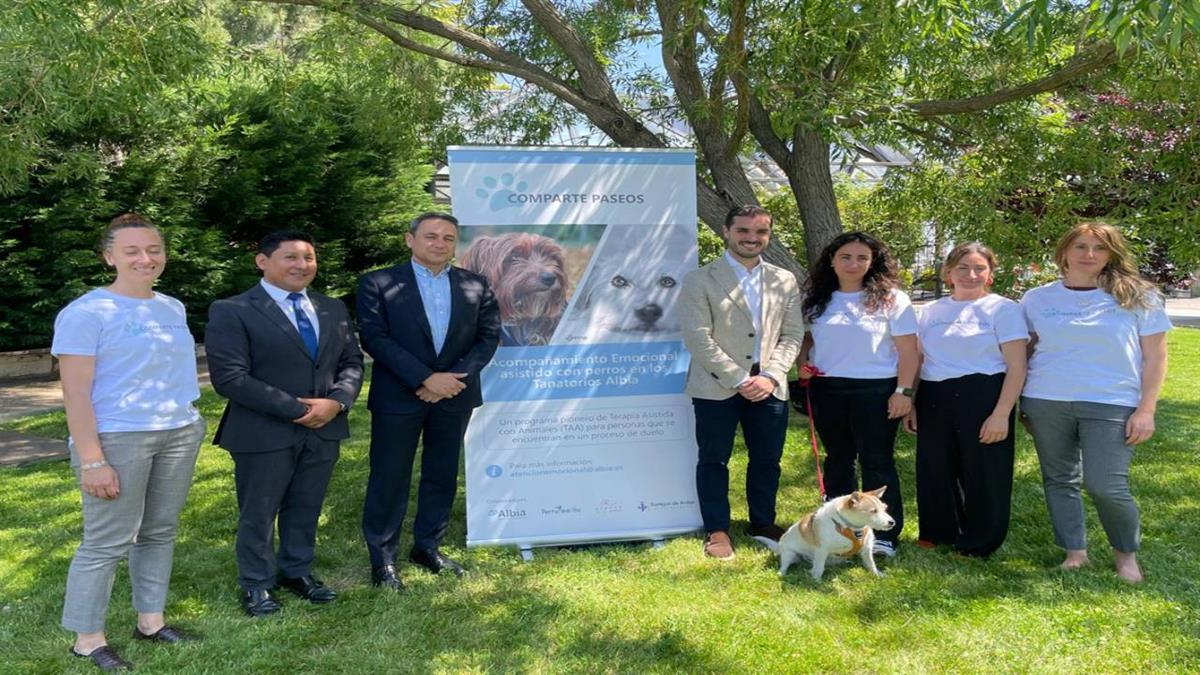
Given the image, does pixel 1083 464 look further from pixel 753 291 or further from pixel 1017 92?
pixel 1017 92

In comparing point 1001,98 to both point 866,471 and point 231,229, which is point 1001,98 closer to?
point 866,471

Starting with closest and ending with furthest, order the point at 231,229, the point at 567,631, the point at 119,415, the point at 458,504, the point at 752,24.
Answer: the point at 119,415 → the point at 567,631 → the point at 752,24 → the point at 458,504 → the point at 231,229

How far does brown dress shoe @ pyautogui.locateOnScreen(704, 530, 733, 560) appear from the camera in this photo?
14.1ft

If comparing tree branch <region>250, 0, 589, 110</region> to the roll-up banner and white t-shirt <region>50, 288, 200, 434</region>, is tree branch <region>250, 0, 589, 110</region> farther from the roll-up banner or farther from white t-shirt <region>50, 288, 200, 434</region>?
white t-shirt <region>50, 288, 200, 434</region>

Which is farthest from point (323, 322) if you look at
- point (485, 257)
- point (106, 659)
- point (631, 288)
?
point (631, 288)

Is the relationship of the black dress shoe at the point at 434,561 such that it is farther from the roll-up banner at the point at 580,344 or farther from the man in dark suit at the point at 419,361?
the roll-up banner at the point at 580,344

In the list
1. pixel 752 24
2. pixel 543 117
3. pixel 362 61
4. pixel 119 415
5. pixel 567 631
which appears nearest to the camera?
pixel 119 415

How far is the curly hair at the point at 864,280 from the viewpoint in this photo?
4.21 metres

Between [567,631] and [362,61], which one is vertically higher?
[362,61]

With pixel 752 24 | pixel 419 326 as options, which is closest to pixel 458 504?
pixel 419 326

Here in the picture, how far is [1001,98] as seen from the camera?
18.4ft

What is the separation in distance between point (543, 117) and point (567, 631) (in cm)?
528

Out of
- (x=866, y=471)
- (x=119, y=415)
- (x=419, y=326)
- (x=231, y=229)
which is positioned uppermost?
(x=231, y=229)

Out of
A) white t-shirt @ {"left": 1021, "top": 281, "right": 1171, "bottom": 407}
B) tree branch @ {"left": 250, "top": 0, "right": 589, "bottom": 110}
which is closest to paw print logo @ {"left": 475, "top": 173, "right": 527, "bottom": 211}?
tree branch @ {"left": 250, "top": 0, "right": 589, "bottom": 110}
